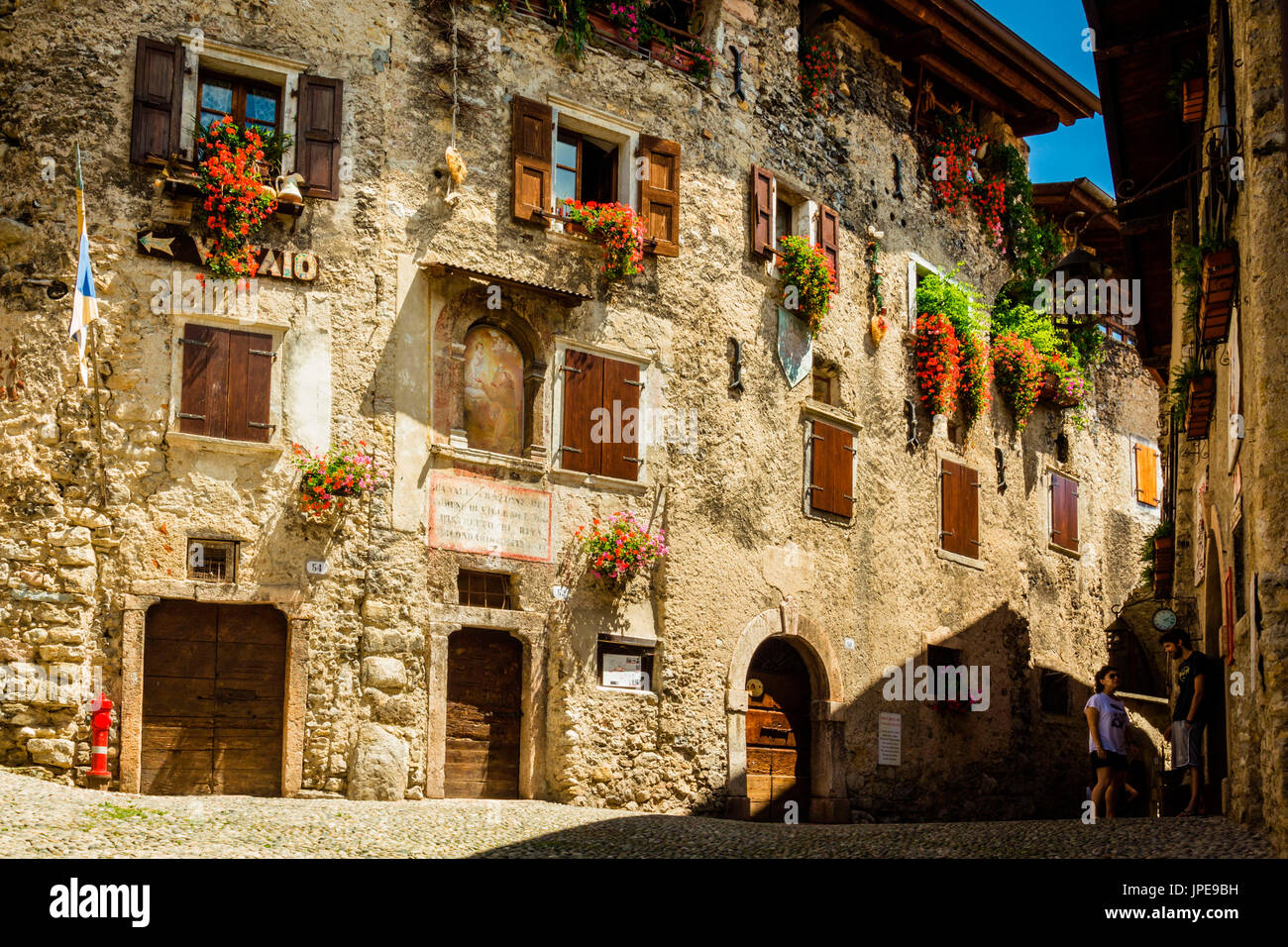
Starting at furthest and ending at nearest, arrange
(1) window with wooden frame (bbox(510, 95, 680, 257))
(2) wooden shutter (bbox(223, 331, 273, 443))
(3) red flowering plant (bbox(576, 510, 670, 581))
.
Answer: (1) window with wooden frame (bbox(510, 95, 680, 257)), (3) red flowering plant (bbox(576, 510, 670, 581)), (2) wooden shutter (bbox(223, 331, 273, 443))

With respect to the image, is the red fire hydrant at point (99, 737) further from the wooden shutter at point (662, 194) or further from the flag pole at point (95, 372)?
the wooden shutter at point (662, 194)

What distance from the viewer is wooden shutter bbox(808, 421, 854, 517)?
17094mm

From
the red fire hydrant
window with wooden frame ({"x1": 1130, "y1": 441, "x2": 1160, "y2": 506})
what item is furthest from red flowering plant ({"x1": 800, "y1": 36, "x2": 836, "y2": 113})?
the red fire hydrant

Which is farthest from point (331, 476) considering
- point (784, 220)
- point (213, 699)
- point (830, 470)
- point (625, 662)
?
point (784, 220)

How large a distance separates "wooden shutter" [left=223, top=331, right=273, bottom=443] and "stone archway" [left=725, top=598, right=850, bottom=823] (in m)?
5.66

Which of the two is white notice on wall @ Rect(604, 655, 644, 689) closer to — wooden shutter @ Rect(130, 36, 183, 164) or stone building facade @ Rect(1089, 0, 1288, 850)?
stone building facade @ Rect(1089, 0, 1288, 850)

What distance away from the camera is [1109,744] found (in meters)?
11.6

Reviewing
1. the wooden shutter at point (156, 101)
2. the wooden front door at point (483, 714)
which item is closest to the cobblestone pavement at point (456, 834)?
the wooden front door at point (483, 714)

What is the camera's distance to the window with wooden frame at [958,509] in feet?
62.6

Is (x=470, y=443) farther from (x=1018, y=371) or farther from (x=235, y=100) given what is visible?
(x=1018, y=371)

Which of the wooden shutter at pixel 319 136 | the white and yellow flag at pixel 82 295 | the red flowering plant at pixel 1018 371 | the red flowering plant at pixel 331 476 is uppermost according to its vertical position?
the wooden shutter at pixel 319 136

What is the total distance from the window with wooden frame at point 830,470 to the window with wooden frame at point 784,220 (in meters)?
1.79

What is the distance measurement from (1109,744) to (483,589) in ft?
19.4

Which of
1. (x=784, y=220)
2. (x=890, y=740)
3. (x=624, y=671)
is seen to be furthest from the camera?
(x=784, y=220)
